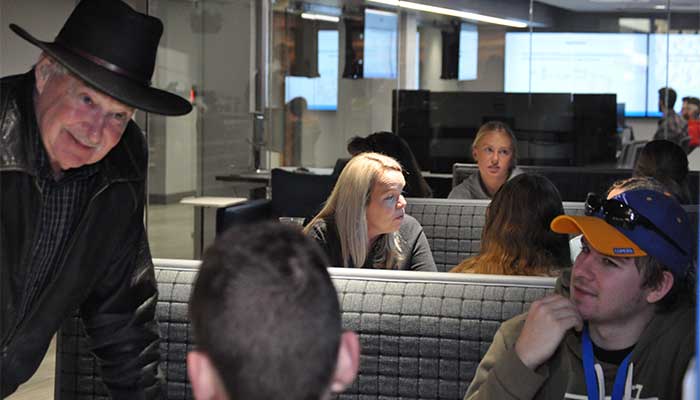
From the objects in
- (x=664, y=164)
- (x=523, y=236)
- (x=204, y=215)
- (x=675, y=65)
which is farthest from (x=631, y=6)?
(x=523, y=236)

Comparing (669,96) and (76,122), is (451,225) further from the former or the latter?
(669,96)

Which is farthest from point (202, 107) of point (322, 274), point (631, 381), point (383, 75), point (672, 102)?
point (322, 274)

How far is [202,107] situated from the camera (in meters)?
8.98

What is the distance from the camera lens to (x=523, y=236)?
3.69 metres

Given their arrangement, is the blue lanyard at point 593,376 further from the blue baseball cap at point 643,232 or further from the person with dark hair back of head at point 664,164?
the person with dark hair back of head at point 664,164

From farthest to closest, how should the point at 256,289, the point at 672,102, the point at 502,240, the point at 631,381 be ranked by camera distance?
the point at 672,102
the point at 502,240
the point at 631,381
the point at 256,289

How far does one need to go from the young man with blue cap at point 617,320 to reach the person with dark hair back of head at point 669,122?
6497 millimetres

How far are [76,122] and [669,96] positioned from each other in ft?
23.4

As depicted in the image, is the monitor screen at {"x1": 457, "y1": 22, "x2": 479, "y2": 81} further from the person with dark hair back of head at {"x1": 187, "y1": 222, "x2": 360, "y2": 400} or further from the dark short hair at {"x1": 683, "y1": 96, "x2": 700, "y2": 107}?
the person with dark hair back of head at {"x1": 187, "y1": 222, "x2": 360, "y2": 400}

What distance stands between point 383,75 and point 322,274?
789 cm

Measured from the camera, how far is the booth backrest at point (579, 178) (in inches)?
288

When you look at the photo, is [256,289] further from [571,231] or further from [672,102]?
[672,102]

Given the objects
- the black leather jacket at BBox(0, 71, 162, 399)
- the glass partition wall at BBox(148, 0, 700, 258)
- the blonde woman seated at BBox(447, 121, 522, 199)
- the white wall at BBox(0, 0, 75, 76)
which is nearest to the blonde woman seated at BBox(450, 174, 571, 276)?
the black leather jacket at BBox(0, 71, 162, 399)

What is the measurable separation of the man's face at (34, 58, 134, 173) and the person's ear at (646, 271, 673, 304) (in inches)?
43.8
